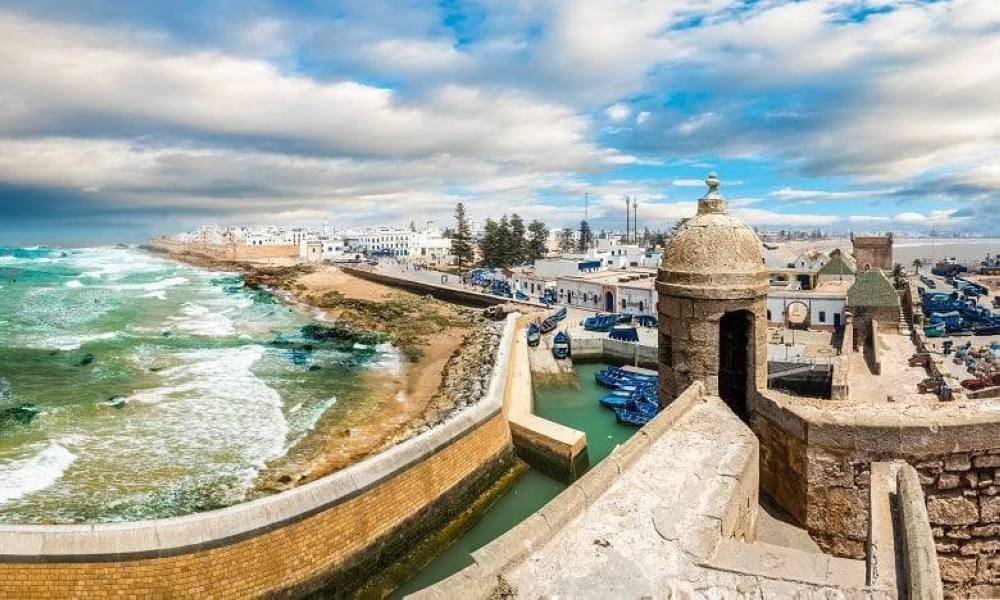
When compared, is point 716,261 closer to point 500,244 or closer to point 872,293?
point 872,293

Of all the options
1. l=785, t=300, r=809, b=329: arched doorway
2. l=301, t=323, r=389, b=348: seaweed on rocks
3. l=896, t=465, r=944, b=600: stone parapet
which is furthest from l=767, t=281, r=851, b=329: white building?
l=896, t=465, r=944, b=600: stone parapet

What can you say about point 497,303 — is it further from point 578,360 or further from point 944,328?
point 944,328

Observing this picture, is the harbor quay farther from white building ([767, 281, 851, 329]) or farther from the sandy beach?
white building ([767, 281, 851, 329])

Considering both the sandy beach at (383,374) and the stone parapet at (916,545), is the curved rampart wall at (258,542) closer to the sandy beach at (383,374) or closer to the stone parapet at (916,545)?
the sandy beach at (383,374)

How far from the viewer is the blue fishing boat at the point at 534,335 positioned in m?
33.9

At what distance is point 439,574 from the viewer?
12.8 meters

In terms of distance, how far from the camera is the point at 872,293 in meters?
33.5

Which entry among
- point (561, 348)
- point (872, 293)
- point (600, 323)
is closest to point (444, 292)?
point (600, 323)

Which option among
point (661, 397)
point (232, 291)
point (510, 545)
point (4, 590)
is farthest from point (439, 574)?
point (232, 291)

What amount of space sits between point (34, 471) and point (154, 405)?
644cm

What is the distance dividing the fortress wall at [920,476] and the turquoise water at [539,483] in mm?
4289

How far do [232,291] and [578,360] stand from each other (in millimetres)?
53334

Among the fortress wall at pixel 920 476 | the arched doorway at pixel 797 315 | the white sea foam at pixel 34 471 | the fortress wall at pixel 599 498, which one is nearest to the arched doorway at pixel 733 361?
the fortress wall at pixel 599 498

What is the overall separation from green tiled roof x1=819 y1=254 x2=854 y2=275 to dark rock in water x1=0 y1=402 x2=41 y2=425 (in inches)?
2117
